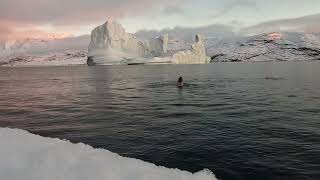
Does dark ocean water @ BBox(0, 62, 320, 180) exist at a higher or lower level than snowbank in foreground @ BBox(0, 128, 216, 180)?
lower

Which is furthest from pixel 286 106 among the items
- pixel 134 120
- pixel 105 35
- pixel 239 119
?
pixel 105 35

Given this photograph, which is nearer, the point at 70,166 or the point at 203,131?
the point at 70,166

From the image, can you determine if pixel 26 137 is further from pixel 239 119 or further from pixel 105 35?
pixel 105 35

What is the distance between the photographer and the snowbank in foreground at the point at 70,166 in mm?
7832

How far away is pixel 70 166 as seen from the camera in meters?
8.17

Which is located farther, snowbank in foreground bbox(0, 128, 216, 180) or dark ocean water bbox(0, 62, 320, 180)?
dark ocean water bbox(0, 62, 320, 180)

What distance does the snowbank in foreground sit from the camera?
7832 millimetres

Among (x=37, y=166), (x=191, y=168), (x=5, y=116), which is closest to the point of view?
(x=37, y=166)

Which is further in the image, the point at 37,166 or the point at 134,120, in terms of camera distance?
the point at 134,120

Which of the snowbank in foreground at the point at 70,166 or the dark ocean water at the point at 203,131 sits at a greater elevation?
the snowbank in foreground at the point at 70,166

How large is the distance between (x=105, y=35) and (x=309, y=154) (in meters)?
185

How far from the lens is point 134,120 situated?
23.9 metres

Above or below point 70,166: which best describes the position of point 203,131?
below

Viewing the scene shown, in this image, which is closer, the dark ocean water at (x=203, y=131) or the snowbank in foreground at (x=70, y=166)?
the snowbank in foreground at (x=70, y=166)
